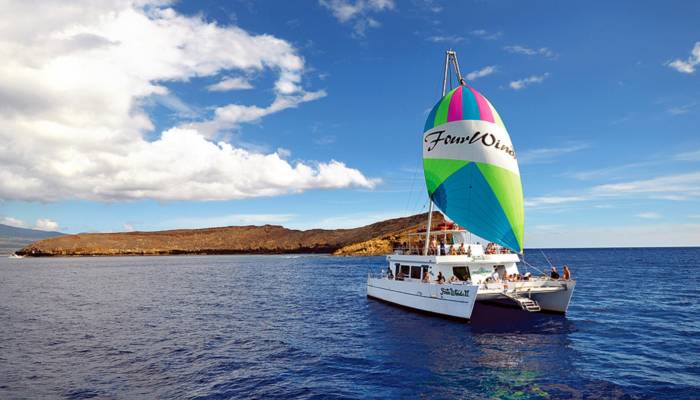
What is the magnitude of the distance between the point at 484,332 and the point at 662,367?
7393mm

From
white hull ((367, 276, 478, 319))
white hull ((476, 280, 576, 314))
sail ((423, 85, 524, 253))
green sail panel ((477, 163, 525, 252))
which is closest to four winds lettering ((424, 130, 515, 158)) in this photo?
sail ((423, 85, 524, 253))

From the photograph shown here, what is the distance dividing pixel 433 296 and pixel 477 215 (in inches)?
215

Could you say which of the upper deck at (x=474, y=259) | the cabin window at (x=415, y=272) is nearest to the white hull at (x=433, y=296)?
the cabin window at (x=415, y=272)

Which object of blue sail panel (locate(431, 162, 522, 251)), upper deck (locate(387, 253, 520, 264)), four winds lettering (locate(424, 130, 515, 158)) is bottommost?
upper deck (locate(387, 253, 520, 264))

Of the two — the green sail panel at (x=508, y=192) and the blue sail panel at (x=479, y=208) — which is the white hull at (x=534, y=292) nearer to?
the blue sail panel at (x=479, y=208)

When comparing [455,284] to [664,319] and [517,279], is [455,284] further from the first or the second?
[664,319]

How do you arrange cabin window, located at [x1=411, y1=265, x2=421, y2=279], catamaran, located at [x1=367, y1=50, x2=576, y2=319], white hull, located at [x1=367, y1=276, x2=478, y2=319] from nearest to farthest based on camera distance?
white hull, located at [x1=367, y1=276, x2=478, y2=319] → catamaran, located at [x1=367, y1=50, x2=576, y2=319] → cabin window, located at [x1=411, y1=265, x2=421, y2=279]

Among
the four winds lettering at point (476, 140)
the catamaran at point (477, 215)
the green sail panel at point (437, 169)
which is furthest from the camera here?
the green sail panel at point (437, 169)

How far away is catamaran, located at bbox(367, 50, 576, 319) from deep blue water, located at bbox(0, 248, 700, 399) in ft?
5.12

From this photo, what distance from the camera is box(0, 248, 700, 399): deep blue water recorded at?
13.9 metres

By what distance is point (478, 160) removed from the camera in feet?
78.8

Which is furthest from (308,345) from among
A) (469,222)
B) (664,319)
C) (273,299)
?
(664,319)

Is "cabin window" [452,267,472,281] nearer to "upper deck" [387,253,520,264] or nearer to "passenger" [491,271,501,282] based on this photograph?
"upper deck" [387,253,520,264]

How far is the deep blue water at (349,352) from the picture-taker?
13.9 meters
